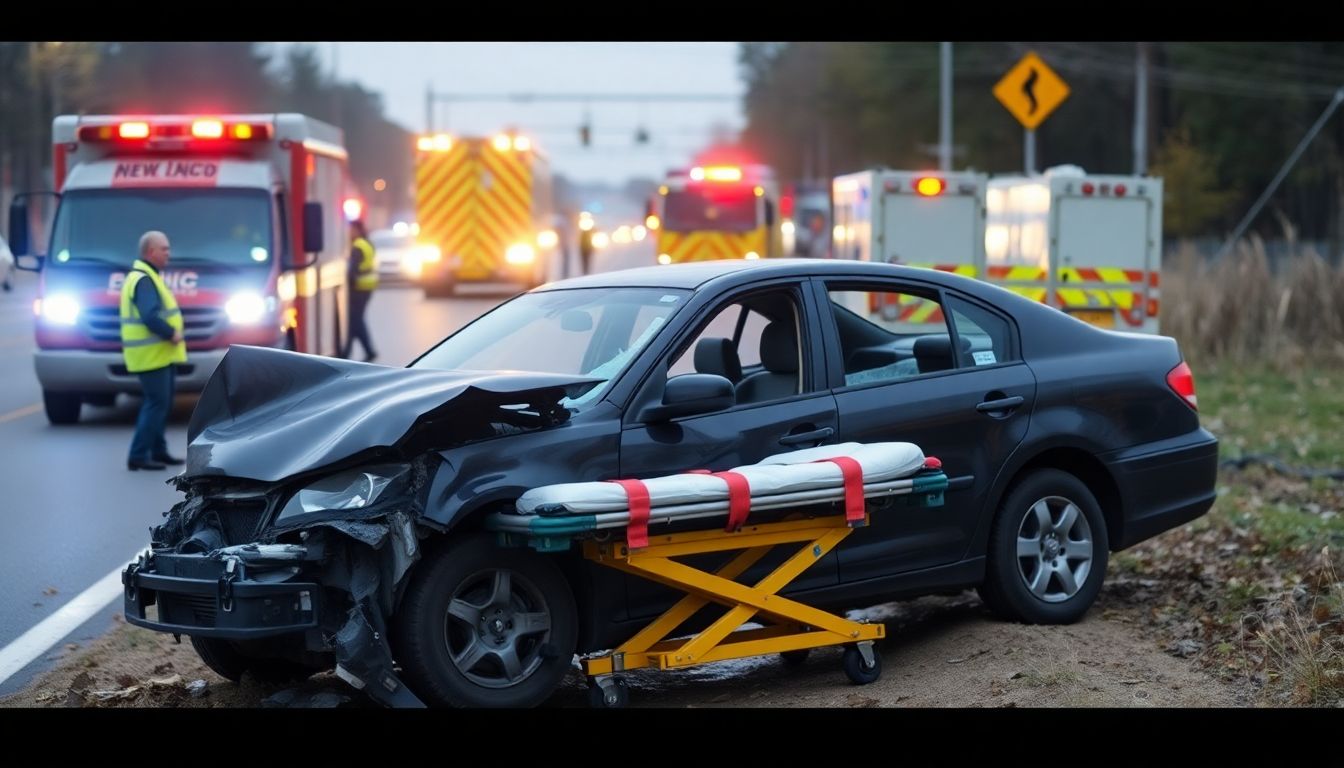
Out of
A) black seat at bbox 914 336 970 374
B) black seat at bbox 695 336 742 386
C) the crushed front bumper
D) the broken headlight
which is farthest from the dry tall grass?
the crushed front bumper

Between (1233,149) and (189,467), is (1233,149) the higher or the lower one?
the higher one

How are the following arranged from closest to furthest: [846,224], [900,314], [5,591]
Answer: [5,591], [900,314], [846,224]

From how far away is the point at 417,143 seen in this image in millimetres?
37125

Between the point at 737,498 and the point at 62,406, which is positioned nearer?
the point at 737,498

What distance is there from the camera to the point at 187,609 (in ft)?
19.5

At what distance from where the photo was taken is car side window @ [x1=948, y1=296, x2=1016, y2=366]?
7.61m

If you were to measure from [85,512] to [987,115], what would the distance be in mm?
61016

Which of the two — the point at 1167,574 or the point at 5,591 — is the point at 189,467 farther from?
the point at 1167,574

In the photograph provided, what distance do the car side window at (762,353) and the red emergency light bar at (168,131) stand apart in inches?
423

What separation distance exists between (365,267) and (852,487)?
16.7 meters

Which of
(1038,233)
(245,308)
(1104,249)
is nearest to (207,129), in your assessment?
(245,308)

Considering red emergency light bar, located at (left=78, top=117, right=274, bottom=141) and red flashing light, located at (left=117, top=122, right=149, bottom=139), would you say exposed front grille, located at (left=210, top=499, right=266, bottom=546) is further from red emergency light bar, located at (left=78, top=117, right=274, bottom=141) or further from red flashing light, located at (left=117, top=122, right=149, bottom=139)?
red flashing light, located at (left=117, top=122, right=149, bottom=139)

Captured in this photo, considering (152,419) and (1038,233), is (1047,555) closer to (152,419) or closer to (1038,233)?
(152,419)

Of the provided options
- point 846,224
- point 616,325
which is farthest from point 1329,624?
point 846,224
